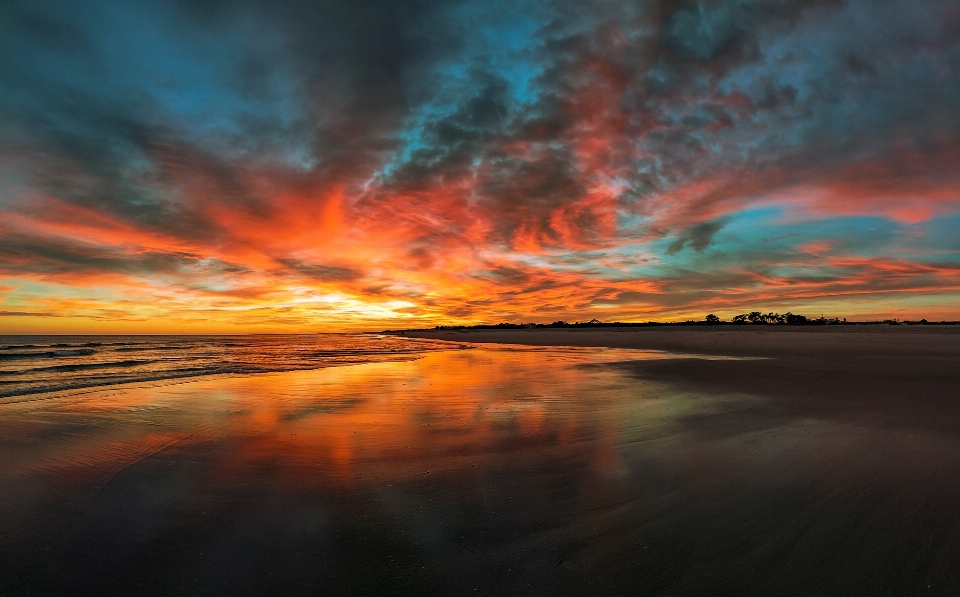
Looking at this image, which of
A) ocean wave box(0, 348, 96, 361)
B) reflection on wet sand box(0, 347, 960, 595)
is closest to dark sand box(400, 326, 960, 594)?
reflection on wet sand box(0, 347, 960, 595)

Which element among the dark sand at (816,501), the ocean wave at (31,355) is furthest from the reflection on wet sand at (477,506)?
the ocean wave at (31,355)

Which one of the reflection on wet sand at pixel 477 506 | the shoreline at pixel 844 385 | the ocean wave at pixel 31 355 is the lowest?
the reflection on wet sand at pixel 477 506

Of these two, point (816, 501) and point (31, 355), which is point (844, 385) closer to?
point (816, 501)

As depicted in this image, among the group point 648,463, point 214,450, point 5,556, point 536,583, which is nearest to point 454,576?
point 536,583

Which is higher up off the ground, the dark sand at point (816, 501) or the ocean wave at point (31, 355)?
the ocean wave at point (31, 355)

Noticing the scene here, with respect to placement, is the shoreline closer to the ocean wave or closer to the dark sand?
the dark sand

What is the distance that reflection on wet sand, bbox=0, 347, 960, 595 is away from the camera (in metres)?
3.45

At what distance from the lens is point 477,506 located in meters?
4.77

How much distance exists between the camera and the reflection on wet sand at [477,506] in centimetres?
345

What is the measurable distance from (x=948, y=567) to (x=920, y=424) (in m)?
6.35

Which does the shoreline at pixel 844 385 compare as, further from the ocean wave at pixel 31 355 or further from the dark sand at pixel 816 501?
the ocean wave at pixel 31 355

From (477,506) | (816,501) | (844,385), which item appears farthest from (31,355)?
(844,385)

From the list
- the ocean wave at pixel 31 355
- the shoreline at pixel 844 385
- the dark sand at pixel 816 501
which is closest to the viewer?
the dark sand at pixel 816 501

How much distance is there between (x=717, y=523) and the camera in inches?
167
